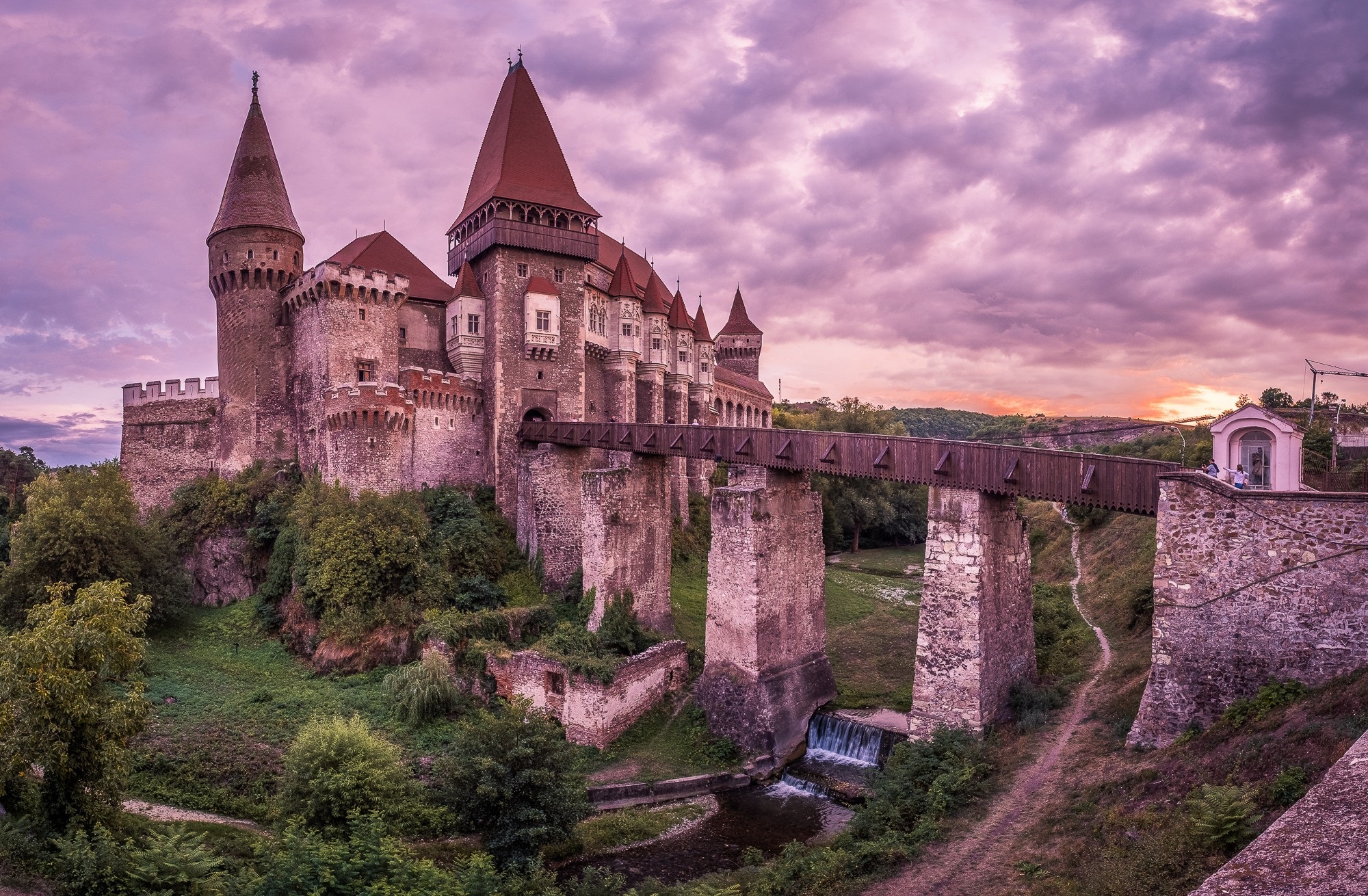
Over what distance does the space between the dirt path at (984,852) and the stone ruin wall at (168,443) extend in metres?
33.3

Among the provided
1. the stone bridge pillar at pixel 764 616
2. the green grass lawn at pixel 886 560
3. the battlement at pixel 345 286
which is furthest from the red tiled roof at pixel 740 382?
the stone bridge pillar at pixel 764 616

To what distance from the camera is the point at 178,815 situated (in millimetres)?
16562

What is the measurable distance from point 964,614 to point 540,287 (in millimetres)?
24075

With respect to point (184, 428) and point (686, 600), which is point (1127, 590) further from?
point (184, 428)

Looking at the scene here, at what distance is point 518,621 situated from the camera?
25781 millimetres

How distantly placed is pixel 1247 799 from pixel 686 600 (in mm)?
23372

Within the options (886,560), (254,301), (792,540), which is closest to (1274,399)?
(886,560)

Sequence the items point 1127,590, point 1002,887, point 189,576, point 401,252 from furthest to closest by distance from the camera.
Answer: point 401,252, point 189,576, point 1127,590, point 1002,887

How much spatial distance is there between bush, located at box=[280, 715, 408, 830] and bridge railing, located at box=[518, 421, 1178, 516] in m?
12.2

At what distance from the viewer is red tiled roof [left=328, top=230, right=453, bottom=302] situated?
34.6 meters

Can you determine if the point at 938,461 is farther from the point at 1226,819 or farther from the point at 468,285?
the point at 468,285

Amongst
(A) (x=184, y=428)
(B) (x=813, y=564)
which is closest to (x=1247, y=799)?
(B) (x=813, y=564)

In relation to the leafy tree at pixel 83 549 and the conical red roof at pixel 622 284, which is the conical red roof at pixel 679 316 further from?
the leafy tree at pixel 83 549

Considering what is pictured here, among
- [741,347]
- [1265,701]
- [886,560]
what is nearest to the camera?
[1265,701]
